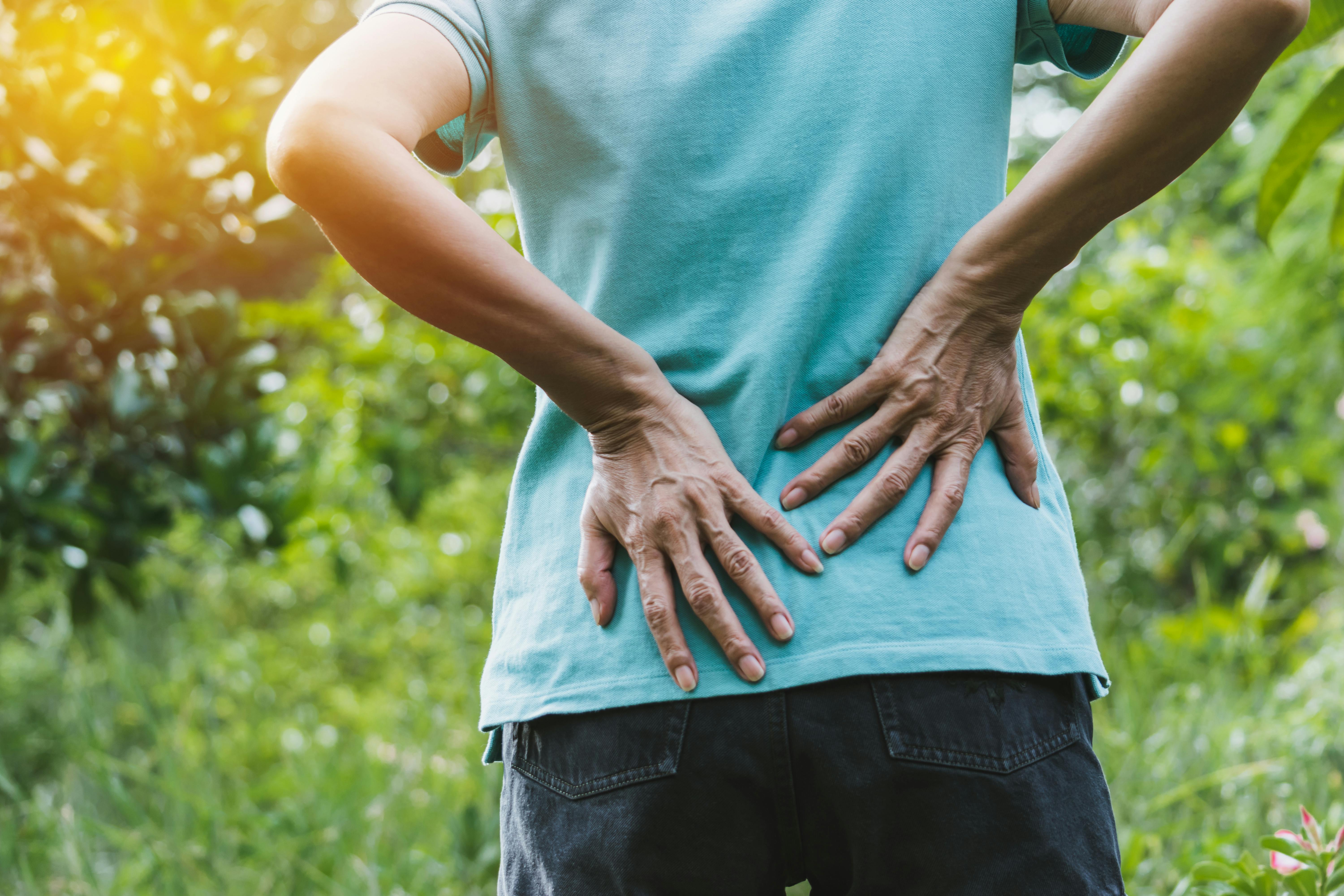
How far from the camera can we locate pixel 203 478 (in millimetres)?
2180

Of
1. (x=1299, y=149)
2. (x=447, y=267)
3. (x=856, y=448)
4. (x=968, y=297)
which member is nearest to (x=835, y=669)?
(x=856, y=448)

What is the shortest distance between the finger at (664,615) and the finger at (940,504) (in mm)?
185

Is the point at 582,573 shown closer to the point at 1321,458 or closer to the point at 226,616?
the point at 1321,458

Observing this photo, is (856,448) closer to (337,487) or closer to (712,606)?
(712,606)

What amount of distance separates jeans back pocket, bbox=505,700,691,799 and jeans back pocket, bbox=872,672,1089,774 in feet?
0.52

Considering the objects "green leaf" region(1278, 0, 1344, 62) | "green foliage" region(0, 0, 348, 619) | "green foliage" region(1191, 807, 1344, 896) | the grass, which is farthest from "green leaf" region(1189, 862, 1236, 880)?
"green foliage" region(0, 0, 348, 619)

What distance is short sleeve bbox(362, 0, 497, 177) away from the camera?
827 mm

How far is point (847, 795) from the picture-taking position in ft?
2.33

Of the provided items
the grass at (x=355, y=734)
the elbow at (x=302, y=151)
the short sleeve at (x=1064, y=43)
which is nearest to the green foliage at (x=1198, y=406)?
the grass at (x=355, y=734)

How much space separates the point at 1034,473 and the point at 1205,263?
387 centimetres

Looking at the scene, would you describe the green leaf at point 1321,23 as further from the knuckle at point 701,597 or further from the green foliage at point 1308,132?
the knuckle at point 701,597

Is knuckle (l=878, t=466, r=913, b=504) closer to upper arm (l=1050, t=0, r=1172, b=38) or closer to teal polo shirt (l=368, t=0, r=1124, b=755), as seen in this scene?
teal polo shirt (l=368, t=0, r=1124, b=755)

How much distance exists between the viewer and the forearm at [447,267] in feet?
2.41

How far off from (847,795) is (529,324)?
429 mm
